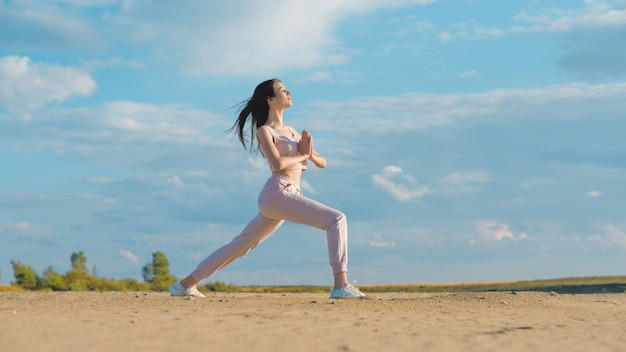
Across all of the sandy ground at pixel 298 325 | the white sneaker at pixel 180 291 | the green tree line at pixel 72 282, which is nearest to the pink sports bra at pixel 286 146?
the sandy ground at pixel 298 325

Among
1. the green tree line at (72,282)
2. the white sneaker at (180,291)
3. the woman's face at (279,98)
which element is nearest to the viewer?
the woman's face at (279,98)

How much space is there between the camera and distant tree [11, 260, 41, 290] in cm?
2081

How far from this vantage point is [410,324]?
866 centimetres

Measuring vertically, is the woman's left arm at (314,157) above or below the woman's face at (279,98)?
below

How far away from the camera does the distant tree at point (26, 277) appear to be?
20812mm

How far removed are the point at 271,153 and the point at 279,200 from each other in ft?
2.14

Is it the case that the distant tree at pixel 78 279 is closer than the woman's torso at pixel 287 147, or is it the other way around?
the woman's torso at pixel 287 147

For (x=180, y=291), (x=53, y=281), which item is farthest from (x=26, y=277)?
(x=180, y=291)

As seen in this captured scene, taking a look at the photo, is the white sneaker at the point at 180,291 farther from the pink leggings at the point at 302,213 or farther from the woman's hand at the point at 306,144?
the woman's hand at the point at 306,144

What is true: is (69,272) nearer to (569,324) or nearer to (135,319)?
(135,319)

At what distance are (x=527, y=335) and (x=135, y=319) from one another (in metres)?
4.26

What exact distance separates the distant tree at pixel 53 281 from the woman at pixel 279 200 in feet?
32.5

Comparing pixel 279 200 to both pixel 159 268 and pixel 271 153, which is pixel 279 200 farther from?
pixel 159 268

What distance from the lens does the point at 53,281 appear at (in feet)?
70.0
